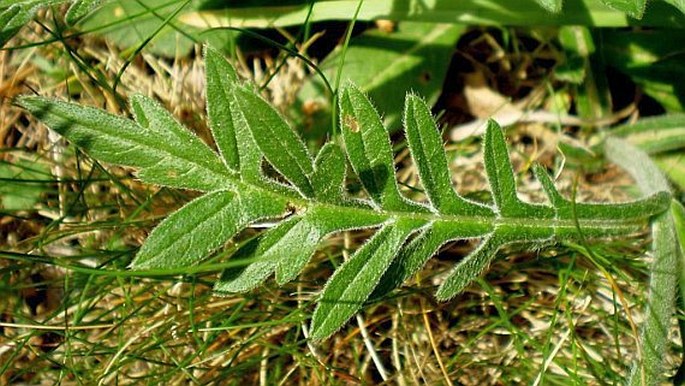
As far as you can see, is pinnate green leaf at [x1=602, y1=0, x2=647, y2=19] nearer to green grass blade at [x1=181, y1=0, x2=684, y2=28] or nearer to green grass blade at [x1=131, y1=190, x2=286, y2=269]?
green grass blade at [x1=181, y1=0, x2=684, y2=28]

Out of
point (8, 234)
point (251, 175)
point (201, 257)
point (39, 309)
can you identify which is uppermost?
point (251, 175)

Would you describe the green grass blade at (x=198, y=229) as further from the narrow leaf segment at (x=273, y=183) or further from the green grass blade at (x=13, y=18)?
the green grass blade at (x=13, y=18)

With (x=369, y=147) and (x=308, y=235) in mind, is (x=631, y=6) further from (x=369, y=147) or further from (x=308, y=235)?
(x=308, y=235)

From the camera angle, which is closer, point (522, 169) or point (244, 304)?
point (244, 304)

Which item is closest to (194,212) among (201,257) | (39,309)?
(201,257)

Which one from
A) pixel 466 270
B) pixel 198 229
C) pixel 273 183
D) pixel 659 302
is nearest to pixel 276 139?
pixel 273 183

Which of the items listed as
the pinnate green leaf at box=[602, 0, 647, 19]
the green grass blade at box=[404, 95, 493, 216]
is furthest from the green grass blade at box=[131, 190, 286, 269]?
the pinnate green leaf at box=[602, 0, 647, 19]

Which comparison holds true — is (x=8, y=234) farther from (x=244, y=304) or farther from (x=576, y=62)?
(x=576, y=62)
